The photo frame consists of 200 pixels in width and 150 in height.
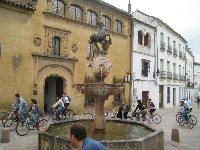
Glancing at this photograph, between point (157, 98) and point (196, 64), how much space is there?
30194mm

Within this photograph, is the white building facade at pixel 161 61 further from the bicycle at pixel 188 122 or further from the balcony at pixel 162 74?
the bicycle at pixel 188 122

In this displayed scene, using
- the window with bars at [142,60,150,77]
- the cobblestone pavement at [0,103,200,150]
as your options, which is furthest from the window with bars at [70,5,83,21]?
the cobblestone pavement at [0,103,200,150]

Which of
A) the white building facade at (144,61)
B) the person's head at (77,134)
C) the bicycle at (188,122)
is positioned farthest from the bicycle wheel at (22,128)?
the white building facade at (144,61)

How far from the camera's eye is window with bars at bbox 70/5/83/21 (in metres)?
22.0

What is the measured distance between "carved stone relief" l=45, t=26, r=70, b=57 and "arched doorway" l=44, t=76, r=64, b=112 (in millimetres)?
2611

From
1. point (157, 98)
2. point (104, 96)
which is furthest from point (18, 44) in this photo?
point (157, 98)

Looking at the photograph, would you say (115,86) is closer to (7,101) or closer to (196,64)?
(7,101)

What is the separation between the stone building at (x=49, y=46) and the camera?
17984 mm

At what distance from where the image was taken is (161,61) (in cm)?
3419

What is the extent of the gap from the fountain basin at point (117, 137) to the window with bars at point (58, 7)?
33.1 ft

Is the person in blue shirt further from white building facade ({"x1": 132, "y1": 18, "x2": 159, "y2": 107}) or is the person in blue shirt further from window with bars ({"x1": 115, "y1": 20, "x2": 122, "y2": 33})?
white building facade ({"x1": 132, "y1": 18, "x2": 159, "y2": 107})

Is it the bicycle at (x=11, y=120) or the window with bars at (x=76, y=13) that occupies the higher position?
the window with bars at (x=76, y=13)

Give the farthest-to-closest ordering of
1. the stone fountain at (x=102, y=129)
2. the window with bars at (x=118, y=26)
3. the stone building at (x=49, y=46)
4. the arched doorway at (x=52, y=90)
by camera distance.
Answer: the window with bars at (x=118, y=26) < the arched doorway at (x=52, y=90) < the stone building at (x=49, y=46) < the stone fountain at (x=102, y=129)

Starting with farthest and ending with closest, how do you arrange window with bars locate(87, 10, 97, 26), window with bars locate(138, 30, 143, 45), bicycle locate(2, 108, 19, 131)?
window with bars locate(138, 30, 143, 45) < window with bars locate(87, 10, 97, 26) < bicycle locate(2, 108, 19, 131)
